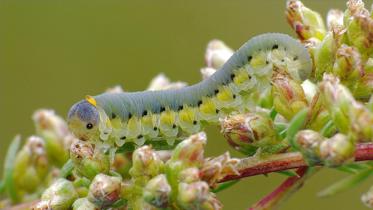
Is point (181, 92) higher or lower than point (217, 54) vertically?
lower

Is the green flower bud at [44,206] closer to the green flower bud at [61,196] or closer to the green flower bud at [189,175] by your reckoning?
the green flower bud at [61,196]

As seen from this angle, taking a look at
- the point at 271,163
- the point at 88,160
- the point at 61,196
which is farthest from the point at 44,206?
the point at 271,163

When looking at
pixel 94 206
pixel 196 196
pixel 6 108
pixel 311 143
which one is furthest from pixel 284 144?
pixel 6 108

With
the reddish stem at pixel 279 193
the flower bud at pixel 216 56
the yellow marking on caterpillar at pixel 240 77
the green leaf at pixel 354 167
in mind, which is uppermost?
the flower bud at pixel 216 56

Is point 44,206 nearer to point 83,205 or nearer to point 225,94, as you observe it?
point 83,205

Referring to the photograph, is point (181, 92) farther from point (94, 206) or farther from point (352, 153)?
point (352, 153)

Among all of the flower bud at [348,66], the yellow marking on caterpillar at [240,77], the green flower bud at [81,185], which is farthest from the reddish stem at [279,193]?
the green flower bud at [81,185]
